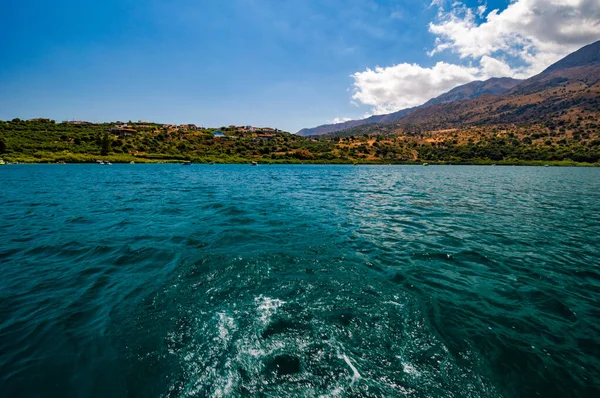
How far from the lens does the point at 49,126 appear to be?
139m

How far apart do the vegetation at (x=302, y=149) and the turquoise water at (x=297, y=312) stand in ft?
343

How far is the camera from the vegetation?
100 metres

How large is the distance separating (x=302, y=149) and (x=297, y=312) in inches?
5639

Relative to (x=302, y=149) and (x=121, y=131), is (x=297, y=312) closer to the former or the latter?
(x=302, y=149)

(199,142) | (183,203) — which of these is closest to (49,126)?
(199,142)

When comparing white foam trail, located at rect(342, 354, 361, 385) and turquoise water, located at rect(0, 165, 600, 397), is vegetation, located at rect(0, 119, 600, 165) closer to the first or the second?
turquoise water, located at rect(0, 165, 600, 397)

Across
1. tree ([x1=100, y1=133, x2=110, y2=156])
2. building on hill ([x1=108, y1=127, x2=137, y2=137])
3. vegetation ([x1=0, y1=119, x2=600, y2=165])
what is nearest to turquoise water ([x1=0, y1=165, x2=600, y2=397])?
vegetation ([x1=0, y1=119, x2=600, y2=165])

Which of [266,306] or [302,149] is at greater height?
[302,149]

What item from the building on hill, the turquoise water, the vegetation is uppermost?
the building on hill

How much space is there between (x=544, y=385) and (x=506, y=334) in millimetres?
1327

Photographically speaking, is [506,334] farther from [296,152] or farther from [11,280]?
[296,152]

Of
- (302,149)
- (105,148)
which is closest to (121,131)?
(105,148)

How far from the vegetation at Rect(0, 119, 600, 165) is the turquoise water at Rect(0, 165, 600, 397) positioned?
104469 millimetres

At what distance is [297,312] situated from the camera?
20.4ft
